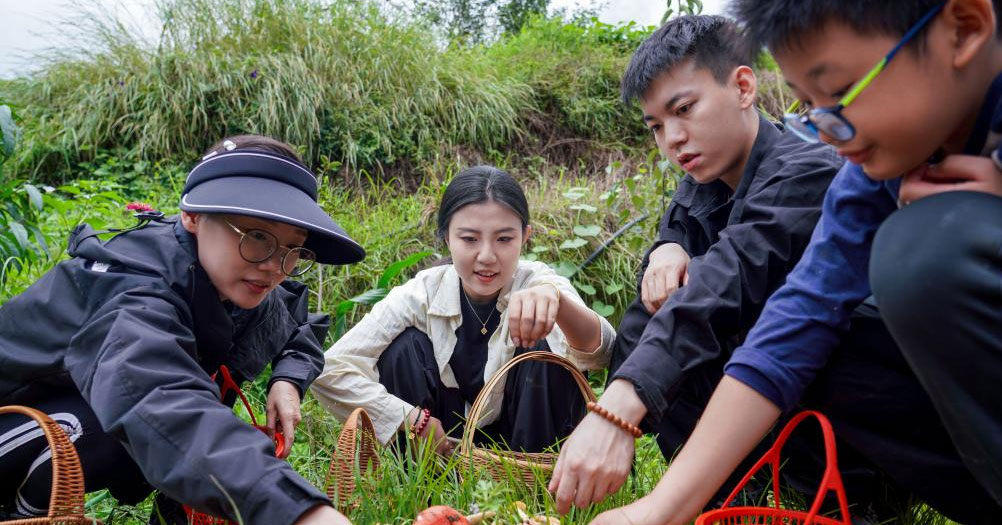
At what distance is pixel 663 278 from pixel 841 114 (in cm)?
93

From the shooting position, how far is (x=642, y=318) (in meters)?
2.04

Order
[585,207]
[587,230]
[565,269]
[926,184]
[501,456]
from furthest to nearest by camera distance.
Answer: [585,207] < [587,230] < [565,269] < [501,456] < [926,184]

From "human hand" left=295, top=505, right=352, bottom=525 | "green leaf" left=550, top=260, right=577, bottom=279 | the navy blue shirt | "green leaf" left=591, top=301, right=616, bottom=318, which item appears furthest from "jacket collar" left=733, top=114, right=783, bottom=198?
"green leaf" left=550, top=260, right=577, bottom=279

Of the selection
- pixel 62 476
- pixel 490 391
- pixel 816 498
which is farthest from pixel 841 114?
pixel 62 476

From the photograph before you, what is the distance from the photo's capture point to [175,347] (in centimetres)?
148

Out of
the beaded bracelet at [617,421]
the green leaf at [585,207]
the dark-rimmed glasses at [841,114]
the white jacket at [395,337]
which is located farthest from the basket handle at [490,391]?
the green leaf at [585,207]

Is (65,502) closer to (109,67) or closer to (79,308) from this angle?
(79,308)

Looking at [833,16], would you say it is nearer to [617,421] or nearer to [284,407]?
[617,421]

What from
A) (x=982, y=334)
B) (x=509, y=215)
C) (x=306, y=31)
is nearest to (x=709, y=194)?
(x=509, y=215)

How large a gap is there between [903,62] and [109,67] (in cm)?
637

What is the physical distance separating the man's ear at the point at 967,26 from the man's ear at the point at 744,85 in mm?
1037

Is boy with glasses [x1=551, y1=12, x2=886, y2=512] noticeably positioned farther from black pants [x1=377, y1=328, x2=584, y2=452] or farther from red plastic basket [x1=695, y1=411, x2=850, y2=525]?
black pants [x1=377, y1=328, x2=584, y2=452]

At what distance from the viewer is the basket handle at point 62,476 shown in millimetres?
1345

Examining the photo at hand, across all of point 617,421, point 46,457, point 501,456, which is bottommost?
point 46,457
